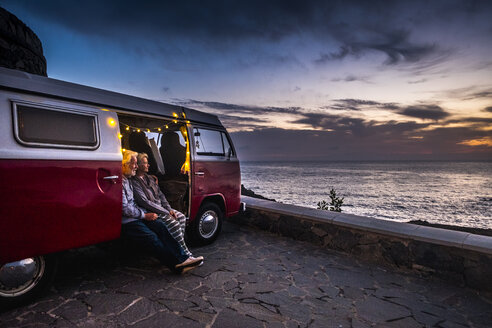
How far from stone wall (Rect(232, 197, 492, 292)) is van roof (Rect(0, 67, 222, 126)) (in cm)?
300

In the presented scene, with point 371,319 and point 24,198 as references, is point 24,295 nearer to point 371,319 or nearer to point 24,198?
point 24,198

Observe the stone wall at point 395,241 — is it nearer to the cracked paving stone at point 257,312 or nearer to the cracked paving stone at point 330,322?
the cracked paving stone at point 330,322

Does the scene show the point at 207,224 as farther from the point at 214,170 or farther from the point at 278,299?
the point at 278,299

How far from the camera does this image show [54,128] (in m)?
2.91

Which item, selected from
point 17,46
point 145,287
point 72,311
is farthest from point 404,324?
point 17,46

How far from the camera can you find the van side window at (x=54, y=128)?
2645mm

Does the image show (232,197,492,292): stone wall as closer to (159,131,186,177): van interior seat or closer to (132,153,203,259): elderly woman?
(159,131,186,177): van interior seat

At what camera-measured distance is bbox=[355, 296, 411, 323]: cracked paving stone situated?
2.98m

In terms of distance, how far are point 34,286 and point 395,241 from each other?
4837 millimetres

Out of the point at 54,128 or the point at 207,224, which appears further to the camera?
the point at 207,224

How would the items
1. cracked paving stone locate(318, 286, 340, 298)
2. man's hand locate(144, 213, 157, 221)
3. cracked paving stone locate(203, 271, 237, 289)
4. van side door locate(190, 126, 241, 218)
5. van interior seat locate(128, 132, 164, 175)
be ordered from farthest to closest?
van interior seat locate(128, 132, 164, 175) < van side door locate(190, 126, 241, 218) < man's hand locate(144, 213, 157, 221) < cracked paving stone locate(203, 271, 237, 289) < cracked paving stone locate(318, 286, 340, 298)

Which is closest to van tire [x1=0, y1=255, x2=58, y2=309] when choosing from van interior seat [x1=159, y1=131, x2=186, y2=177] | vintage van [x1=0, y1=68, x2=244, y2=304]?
vintage van [x1=0, y1=68, x2=244, y2=304]

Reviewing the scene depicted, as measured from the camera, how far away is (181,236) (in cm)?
405

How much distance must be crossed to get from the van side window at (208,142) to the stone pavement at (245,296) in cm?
181
